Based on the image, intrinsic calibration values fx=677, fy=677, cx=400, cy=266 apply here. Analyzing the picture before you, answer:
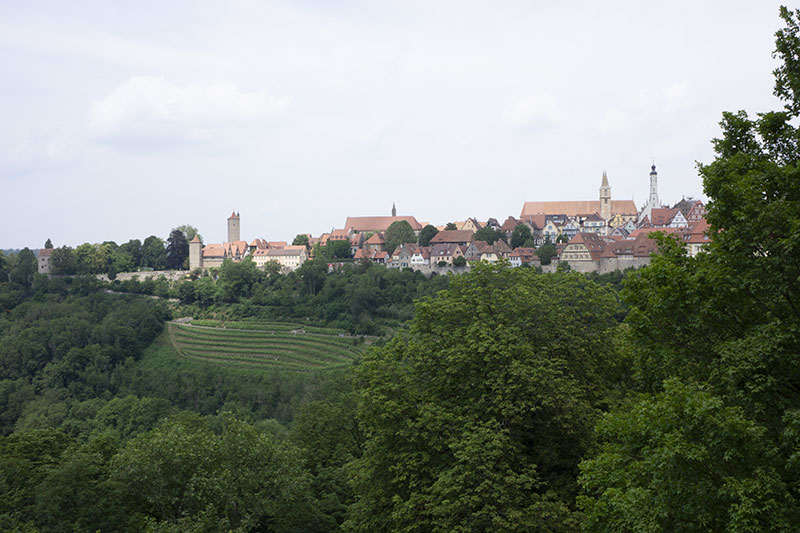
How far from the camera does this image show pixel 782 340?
879 cm

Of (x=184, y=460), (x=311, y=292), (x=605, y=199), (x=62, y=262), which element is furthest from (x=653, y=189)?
(x=184, y=460)

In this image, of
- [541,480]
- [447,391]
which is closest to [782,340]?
[541,480]

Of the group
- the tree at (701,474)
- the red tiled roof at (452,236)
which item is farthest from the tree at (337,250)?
the tree at (701,474)

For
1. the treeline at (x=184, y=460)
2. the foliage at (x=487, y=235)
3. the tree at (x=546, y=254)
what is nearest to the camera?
the treeline at (x=184, y=460)

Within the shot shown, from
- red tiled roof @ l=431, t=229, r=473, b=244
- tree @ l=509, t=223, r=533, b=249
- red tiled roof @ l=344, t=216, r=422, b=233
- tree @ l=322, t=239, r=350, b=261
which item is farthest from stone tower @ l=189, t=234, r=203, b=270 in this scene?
tree @ l=509, t=223, r=533, b=249

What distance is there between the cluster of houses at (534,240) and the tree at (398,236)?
1.16m

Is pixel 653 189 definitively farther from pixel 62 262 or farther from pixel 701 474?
pixel 701 474

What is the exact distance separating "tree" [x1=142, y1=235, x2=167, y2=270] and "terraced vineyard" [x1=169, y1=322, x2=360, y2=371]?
31.5m

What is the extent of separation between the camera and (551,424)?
15656 mm

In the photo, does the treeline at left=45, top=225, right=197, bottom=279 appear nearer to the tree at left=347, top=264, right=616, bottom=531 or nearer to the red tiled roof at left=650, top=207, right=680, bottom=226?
the red tiled roof at left=650, top=207, right=680, bottom=226

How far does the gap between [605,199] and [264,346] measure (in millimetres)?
70014

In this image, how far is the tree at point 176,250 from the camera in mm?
110125

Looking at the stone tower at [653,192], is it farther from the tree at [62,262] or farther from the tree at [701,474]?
the tree at [701,474]

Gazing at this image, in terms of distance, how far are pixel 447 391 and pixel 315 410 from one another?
54.5 ft
